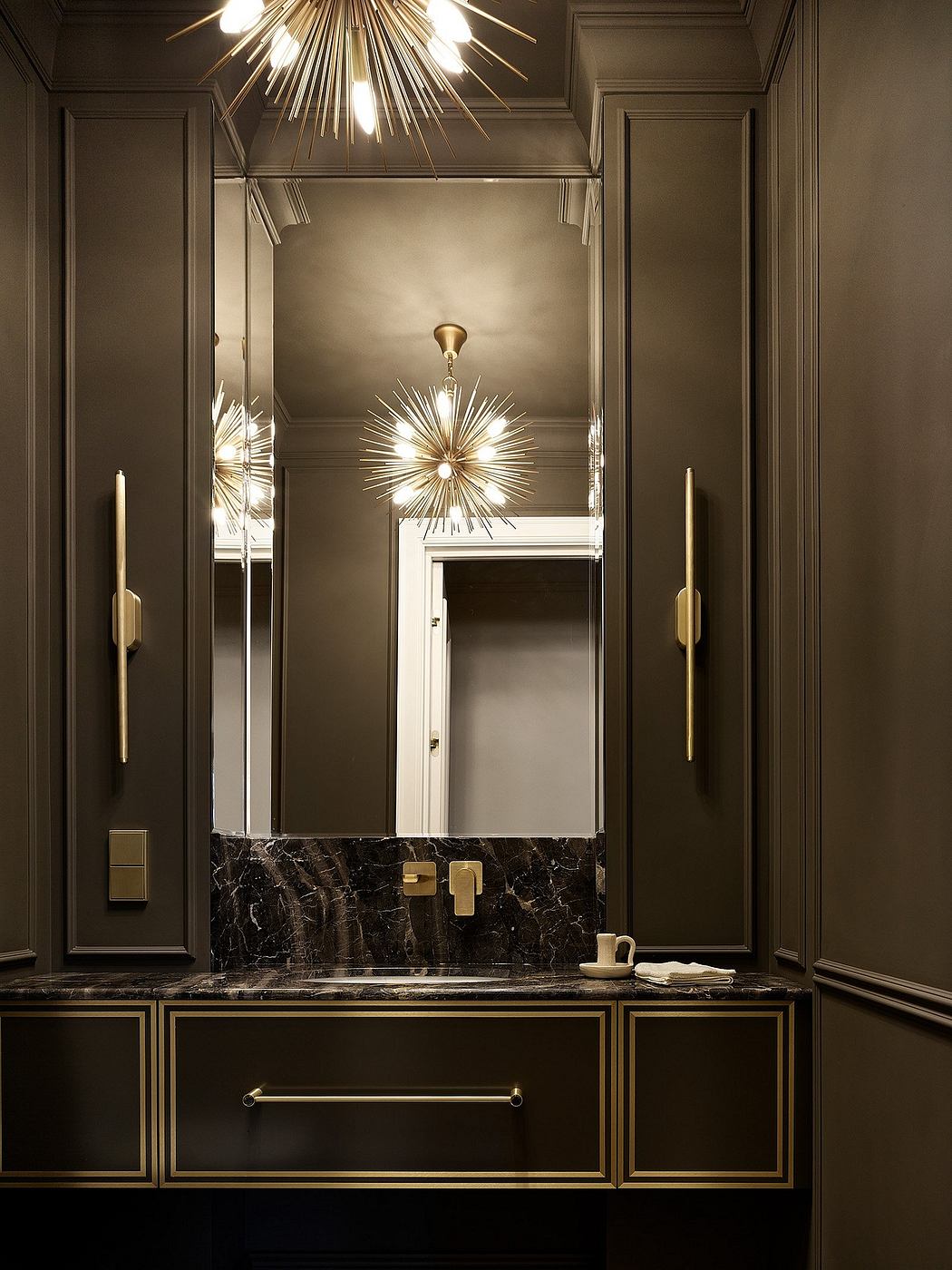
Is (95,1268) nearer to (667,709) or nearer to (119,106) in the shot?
Answer: (667,709)

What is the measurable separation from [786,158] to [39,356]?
1.71 meters

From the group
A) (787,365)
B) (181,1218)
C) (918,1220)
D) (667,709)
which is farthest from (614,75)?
(181,1218)

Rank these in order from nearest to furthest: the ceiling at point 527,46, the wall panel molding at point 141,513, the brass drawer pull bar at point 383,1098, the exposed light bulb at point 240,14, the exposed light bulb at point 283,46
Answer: the exposed light bulb at point 240,14 < the exposed light bulb at point 283,46 < the brass drawer pull bar at point 383,1098 < the wall panel molding at point 141,513 < the ceiling at point 527,46

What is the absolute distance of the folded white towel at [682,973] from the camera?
2.06m

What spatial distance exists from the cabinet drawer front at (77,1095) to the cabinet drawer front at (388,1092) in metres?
0.06

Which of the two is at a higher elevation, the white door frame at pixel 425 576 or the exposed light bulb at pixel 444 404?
the exposed light bulb at pixel 444 404

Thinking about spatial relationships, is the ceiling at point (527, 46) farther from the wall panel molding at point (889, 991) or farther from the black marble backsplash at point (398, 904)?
the wall panel molding at point (889, 991)

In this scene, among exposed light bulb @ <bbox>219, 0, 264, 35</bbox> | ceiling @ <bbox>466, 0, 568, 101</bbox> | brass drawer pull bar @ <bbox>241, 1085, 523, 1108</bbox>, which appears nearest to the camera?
exposed light bulb @ <bbox>219, 0, 264, 35</bbox>

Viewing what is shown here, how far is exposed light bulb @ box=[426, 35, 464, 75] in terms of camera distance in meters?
1.79

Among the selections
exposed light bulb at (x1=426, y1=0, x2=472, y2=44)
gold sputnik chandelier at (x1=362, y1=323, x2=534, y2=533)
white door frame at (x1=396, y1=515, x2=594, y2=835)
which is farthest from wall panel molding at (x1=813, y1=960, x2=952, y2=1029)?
exposed light bulb at (x1=426, y1=0, x2=472, y2=44)

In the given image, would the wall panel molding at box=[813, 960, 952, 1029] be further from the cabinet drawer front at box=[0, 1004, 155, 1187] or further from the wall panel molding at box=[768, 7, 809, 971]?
the cabinet drawer front at box=[0, 1004, 155, 1187]

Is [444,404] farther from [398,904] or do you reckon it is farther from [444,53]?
[398,904]

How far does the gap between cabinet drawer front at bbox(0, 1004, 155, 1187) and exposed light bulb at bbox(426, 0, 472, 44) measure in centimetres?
184

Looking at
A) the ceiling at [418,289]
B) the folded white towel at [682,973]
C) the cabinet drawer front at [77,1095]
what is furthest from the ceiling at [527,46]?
the cabinet drawer front at [77,1095]
